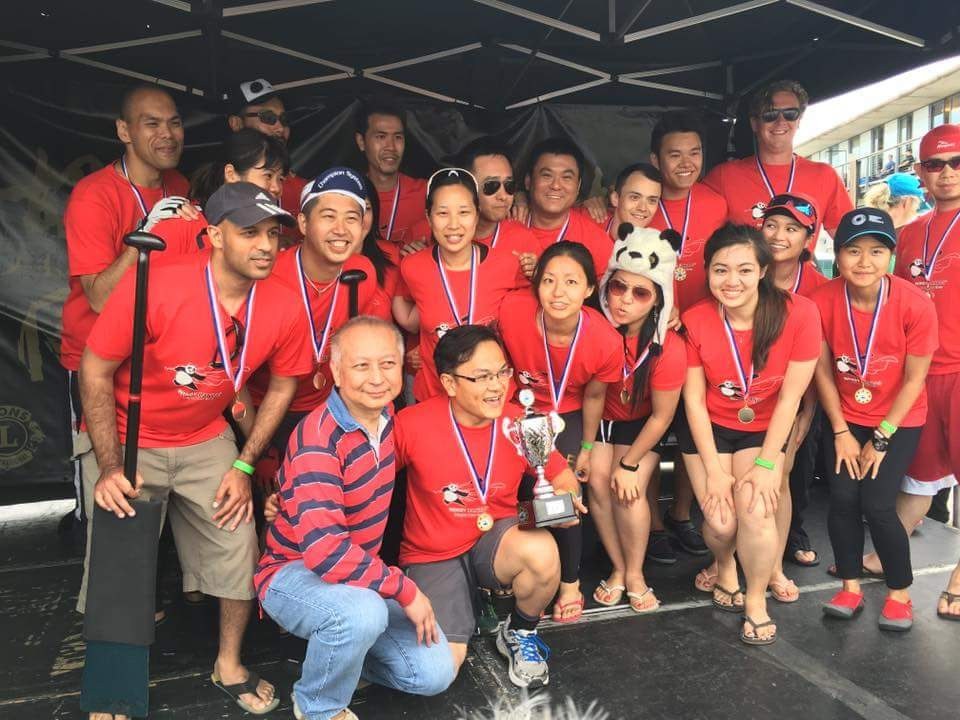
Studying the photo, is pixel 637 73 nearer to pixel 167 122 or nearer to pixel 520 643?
pixel 167 122

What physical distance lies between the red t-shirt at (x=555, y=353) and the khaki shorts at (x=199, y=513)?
1.42m

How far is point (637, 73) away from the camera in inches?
216

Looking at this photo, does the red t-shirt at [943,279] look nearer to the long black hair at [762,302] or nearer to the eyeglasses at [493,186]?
the long black hair at [762,302]

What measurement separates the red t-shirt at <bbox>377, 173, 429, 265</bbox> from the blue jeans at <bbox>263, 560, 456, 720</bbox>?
2381mm

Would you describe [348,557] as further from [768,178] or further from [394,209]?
[768,178]

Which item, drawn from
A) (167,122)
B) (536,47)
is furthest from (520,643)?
(536,47)

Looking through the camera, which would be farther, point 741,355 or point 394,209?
point 394,209

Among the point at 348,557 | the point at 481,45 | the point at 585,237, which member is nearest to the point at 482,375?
the point at 348,557

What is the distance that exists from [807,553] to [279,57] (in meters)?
4.44

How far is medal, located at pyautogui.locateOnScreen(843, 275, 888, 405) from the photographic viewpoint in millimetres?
3436

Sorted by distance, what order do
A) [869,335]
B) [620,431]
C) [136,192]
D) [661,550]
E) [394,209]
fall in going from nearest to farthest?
[869,335] < [136,192] < [620,431] < [661,550] < [394,209]

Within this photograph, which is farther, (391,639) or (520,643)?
(520,643)

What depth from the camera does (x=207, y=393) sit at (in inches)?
112

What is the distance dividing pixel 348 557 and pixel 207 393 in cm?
89
